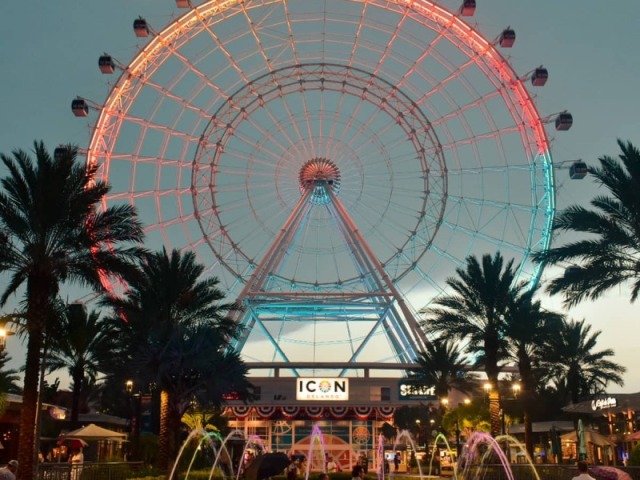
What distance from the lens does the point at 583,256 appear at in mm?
23125

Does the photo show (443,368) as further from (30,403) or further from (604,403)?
(30,403)

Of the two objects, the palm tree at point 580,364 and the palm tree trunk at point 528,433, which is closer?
the palm tree trunk at point 528,433

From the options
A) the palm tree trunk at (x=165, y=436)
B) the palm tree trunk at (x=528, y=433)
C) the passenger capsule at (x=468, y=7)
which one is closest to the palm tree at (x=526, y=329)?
the palm tree trunk at (x=528, y=433)

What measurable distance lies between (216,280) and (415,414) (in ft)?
112

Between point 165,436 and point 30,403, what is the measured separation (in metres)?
8.97

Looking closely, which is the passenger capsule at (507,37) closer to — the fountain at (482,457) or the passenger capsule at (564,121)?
the passenger capsule at (564,121)

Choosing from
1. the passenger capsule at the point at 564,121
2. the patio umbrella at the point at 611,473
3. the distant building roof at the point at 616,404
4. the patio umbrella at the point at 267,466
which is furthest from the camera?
the passenger capsule at the point at 564,121

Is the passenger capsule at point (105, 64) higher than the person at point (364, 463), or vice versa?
the passenger capsule at point (105, 64)

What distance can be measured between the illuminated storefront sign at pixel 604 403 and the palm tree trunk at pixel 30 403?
21608 mm

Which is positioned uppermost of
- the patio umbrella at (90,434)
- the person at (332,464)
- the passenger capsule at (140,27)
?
the passenger capsule at (140,27)

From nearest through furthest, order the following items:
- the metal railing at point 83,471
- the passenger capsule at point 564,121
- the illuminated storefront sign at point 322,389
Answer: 1. the metal railing at point 83,471
2. the passenger capsule at point 564,121
3. the illuminated storefront sign at point 322,389

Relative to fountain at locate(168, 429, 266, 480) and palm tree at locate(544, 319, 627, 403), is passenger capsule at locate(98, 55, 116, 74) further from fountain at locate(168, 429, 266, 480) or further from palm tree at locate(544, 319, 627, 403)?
palm tree at locate(544, 319, 627, 403)

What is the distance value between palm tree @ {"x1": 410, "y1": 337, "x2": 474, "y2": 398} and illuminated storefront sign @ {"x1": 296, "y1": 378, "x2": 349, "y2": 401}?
1068cm

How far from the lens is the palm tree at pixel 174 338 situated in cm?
2767
